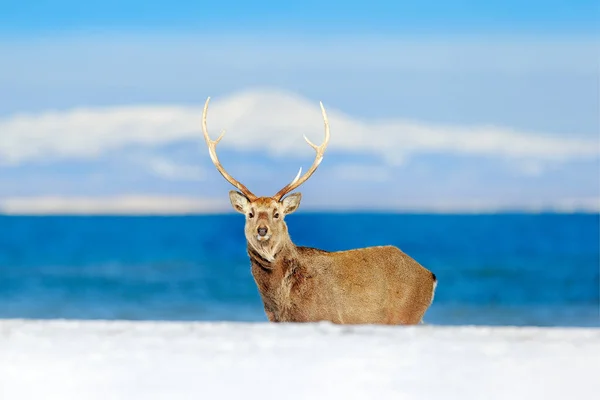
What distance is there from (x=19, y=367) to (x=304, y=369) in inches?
36.7

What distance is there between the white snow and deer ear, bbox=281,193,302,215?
4352 mm

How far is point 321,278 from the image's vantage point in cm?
841

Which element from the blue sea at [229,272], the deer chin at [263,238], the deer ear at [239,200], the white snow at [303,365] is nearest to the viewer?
the white snow at [303,365]

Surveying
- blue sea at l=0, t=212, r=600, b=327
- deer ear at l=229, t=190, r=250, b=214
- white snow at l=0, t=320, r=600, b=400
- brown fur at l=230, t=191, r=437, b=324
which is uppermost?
blue sea at l=0, t=212, r=600, b=327

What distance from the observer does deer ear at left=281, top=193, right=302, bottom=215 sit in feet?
28.3

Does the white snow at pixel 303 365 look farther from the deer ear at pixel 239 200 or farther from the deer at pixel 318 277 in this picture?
the deer ear at pixel 239 200

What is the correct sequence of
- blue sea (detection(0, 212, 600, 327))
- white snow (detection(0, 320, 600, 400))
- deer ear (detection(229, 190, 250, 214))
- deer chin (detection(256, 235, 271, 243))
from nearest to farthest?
white snow (detection(0, 320, 600, 400)) < deer chin (detection(256, 235, 271, 243)) < deer ear (detection(229, 190, 250, 214)) < blue sea (detection(0, 212, 600, 327))

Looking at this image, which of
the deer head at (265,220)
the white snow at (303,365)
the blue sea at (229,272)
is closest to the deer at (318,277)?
the deer head at (265,220)

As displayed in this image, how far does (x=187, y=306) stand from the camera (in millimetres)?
25891

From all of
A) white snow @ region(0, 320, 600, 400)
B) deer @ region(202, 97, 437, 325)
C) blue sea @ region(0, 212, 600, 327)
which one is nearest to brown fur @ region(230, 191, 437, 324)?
deer @ region(202, 97, 437, 325)

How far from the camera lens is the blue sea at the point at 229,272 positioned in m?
25.3

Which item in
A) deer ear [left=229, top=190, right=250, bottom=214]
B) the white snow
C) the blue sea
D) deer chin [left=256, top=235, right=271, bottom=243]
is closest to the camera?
the white snow

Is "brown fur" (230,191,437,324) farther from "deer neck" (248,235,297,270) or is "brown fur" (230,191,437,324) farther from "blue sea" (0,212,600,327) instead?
"blue sea" (0,212,600,327)

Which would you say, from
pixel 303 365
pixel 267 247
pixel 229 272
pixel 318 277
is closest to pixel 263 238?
pixel 267 247
